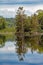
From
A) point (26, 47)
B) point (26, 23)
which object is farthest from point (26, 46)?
point (26, 23)

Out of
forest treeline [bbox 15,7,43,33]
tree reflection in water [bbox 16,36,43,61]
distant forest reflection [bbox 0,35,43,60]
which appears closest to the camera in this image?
tree reflection in water [bbox 16,36,43,61]

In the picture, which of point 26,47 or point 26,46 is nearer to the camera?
point 26,47

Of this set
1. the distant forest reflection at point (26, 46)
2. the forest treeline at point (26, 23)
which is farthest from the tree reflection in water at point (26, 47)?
the forest treeline at point (26, 23)

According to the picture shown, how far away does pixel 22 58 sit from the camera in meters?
7.44

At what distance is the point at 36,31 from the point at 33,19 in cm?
121

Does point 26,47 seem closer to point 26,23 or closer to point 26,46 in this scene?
point 26,46

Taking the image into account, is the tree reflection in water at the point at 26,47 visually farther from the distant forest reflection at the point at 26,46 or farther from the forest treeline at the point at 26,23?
the forest treeline at the point at 26,23

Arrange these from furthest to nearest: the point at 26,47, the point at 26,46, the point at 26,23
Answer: the point at 26,23 → the point at 26,46 → the point at 26,47

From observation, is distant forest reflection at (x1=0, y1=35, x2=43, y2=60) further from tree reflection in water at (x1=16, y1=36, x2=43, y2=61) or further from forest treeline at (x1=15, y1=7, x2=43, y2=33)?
forest treeline at (x1=15, y1=7, x2=43, y2=33)

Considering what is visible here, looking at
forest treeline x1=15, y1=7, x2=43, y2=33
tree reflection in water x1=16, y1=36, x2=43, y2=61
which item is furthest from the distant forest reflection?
forest treeline x1=15, y1=7, x2=43, y2=33

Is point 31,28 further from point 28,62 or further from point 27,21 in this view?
point 28,62

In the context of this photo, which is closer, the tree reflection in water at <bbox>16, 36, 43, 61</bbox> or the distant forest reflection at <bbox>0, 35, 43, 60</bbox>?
the tree reflection in water at <bbox>16, 36, 43, 61</bbox>

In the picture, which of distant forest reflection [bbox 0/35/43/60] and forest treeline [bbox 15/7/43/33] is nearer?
distant forest reflection [bbox 0/35/43/60]

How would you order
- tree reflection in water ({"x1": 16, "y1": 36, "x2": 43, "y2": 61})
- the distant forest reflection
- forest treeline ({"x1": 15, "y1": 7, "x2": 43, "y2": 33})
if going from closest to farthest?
tree reflection in water ({"x1": 16, "y1": 36, "x2": 43, "y2": 61}), the distant forest reflection, forest treeline ({"x1": 15, "y1": 7, "x2": 43, "y2": 33})
